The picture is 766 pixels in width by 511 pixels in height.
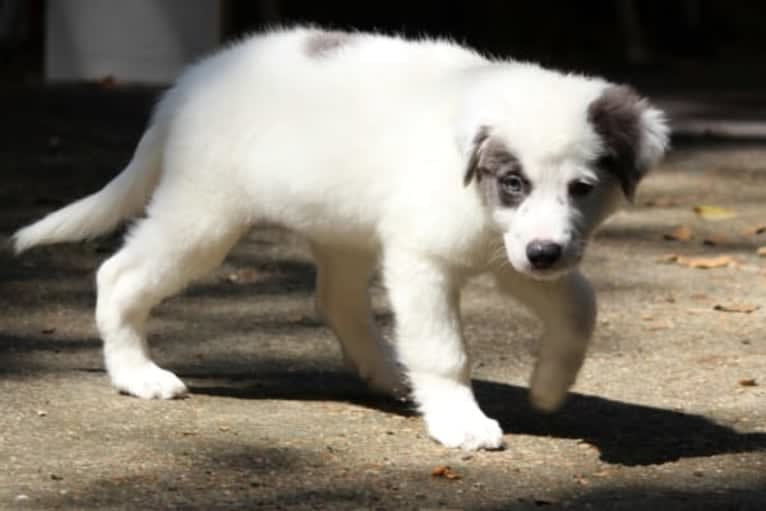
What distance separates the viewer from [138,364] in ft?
19.6

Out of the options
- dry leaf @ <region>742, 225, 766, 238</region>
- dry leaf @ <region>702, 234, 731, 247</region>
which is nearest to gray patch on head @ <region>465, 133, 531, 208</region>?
dry leaf @ <region>702, 234, 731, 247</region>

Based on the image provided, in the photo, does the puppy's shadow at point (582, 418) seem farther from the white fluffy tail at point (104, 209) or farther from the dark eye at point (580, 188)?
the dark eye at point (580, 188)

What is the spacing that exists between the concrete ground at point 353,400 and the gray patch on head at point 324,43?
1.17m

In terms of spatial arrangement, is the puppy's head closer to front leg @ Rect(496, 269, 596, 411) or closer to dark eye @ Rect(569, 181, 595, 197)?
dark eye @ Rect(569, 181, 595, 197)

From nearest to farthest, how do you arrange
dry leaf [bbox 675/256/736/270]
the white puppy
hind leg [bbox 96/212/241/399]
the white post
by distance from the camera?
1. the white puppy
2. hind leg [bbox 96/212/241/399]
3. dry leaf [bbox 675/256/736/270]
4. the white post

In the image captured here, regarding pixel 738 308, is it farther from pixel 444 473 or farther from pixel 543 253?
pixel 444 473

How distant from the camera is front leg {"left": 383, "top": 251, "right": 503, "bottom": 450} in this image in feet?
17.6

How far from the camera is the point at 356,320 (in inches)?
246

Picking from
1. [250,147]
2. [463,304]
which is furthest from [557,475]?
[463,304]

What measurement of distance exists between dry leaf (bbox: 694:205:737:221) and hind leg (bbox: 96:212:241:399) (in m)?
4.09

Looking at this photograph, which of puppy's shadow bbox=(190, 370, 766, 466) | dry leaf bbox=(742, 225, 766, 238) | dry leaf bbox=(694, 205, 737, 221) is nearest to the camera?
puppy's shadow bbox=(190, 370, 766, 466)

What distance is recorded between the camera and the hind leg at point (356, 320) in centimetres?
620

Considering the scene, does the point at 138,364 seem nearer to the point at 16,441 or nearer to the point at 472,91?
the point at 16,441

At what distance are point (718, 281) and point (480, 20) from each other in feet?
32.2
